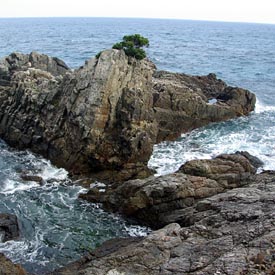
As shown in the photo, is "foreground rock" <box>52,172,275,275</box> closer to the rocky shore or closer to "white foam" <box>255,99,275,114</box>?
the rocky shore

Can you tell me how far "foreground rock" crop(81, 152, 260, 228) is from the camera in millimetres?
30281

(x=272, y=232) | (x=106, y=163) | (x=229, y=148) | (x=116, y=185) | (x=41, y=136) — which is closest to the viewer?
(x=272, y=232)

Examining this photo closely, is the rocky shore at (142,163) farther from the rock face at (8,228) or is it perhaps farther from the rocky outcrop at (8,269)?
the rock face at (8,228)

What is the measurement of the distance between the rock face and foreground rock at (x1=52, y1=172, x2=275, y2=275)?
6.10 metres

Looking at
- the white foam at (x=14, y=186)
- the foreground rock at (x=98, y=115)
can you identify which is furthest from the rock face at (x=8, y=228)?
the foreground rock at (x=98, y=115)

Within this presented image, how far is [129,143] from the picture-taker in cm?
3931

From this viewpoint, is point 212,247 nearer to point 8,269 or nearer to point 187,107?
point 8,269

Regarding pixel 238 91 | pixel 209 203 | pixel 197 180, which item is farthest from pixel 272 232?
pixel 238 91

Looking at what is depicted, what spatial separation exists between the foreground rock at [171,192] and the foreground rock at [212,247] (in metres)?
4.05

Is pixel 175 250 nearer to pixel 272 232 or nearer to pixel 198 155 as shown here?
pixel 272 232

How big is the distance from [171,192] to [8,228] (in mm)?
12012

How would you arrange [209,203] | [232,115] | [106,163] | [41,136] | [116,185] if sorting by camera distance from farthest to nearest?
[232,115] < [41,136] < [106,163] < [116,185] < [209,203]

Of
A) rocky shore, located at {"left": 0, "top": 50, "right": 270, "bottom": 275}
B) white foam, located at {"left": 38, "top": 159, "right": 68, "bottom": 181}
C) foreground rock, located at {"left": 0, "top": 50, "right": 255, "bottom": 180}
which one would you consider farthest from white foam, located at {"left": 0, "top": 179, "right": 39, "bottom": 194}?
foreground rock, located at {"left": 0, "top": 50, "right": 255, "bottom": 180}

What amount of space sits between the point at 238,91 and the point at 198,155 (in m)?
20.0
